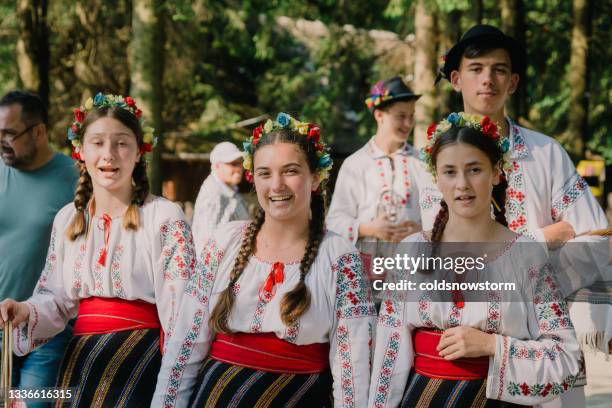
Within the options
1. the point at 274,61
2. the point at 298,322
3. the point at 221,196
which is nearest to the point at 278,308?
the point at 298,322

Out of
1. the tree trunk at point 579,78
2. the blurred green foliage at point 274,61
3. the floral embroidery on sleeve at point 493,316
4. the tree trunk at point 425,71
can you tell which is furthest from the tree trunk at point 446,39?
the floral embroidery on sleeve at point 493,316

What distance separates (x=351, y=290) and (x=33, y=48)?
7.27m

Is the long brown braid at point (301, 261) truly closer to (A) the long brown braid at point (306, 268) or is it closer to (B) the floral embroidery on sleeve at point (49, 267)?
(A) the long brown braid at point (306, 268)

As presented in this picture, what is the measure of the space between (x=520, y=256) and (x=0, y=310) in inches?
80.2

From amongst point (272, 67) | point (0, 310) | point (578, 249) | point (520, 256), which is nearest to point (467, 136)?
point (520, 256)

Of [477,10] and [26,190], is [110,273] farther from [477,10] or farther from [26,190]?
[477,10]

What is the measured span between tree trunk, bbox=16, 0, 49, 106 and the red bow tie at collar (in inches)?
267

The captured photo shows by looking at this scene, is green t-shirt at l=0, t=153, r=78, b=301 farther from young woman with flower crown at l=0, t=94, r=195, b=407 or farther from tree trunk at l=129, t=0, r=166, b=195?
tree trunk at l=129, t=0, r=166, b=195

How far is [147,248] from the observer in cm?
353

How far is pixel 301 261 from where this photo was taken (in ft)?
10.4

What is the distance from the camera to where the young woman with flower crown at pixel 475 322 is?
9.24 ft

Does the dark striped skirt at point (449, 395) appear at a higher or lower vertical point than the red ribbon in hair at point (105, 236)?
lower

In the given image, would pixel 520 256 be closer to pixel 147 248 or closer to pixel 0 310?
pixel 147 248

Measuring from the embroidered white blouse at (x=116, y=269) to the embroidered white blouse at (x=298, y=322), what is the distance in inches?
7.0
